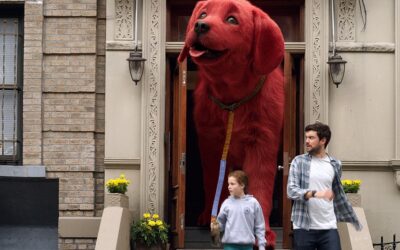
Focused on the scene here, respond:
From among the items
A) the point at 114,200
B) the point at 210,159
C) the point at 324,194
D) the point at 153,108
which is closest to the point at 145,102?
the point at 153,108

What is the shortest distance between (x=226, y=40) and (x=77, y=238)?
10.2 ft

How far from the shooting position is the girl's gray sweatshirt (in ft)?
27.6

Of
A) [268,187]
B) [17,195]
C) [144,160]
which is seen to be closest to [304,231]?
[268,187]

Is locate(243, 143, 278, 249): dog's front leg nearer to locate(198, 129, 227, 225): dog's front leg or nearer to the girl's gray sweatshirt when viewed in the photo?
locate(198, 129, 227, 225): dog's front leg

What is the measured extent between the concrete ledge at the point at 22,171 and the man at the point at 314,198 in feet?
13.5

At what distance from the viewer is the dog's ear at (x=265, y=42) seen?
9.79 metres

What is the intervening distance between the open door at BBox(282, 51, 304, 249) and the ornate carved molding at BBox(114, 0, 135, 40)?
1.78m

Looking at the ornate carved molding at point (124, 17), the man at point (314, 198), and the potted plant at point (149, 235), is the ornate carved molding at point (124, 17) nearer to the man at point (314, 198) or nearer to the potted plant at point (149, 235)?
the potted plant at point (149, 235)

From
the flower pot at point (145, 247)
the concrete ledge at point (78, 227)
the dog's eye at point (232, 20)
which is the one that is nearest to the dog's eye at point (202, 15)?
the dog's eye at point (232, 20)

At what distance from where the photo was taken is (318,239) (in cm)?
805

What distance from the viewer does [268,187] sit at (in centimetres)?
1020

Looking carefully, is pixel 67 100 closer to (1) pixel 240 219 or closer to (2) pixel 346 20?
(2) pixel 346 20

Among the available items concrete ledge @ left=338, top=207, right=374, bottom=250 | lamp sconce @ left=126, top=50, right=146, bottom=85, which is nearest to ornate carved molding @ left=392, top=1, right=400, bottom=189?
concrete ledge @ left=338, top=207, right=374, bottom=250

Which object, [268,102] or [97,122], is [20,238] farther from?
[268,102]
